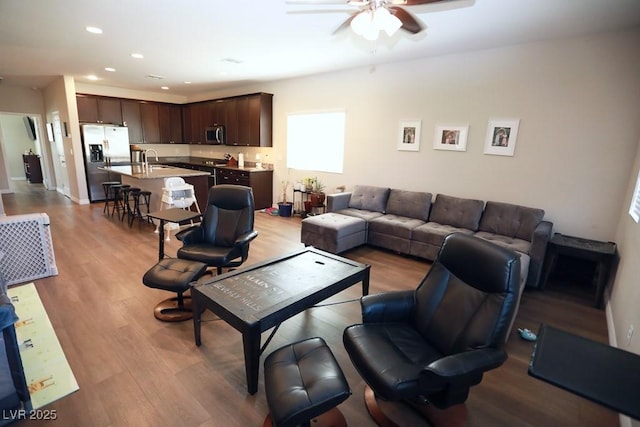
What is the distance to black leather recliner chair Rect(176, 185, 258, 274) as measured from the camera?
292 centimetres

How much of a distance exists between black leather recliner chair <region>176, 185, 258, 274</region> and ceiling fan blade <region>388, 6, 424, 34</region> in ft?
6.75

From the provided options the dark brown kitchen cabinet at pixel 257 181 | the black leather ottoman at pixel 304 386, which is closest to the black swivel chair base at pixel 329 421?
the black leather ottoman at pixel 304 386

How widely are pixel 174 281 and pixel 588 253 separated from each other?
12.6ft

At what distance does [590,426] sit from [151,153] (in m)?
9.57

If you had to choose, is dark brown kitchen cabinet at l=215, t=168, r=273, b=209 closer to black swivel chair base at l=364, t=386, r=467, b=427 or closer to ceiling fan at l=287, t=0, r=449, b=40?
ceiling fan at l=287, t=0, r=449, b=40

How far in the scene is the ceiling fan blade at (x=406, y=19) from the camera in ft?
7.22

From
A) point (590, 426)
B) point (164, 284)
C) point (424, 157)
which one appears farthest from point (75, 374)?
point (424, 157)

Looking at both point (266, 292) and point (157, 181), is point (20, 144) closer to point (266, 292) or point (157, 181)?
point (157, 181)

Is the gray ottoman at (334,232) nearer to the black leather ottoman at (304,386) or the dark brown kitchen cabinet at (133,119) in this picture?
the black leather ottoman at (304,386)

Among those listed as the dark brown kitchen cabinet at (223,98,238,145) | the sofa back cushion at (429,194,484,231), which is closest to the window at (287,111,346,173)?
the dark brown kitchen cabinet at (223,98,238,145)

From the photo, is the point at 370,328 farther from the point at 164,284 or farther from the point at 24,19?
the point at 24,19

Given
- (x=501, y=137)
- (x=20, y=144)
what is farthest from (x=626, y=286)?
(x=20, y=144)

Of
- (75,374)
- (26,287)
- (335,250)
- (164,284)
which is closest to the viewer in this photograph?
(75,374)

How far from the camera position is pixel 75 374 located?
6.49 feet
